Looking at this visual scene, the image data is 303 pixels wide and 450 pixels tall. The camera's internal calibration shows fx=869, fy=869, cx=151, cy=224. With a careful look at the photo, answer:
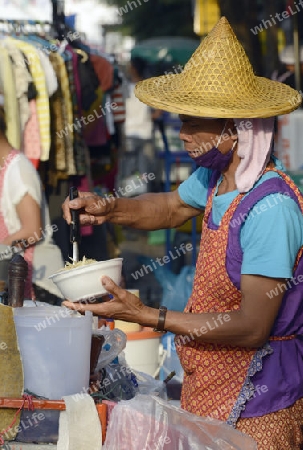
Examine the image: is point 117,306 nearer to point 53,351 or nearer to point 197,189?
point 53,351

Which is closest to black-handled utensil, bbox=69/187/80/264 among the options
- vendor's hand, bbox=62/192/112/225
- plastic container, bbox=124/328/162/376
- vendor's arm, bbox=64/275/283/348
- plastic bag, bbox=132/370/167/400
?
vendor's hand, bbox=62/192/112/225

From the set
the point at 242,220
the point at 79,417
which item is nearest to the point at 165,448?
the point at 79,417

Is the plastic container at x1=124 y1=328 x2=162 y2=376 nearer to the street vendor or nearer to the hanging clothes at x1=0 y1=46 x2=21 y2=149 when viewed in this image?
the street vendor

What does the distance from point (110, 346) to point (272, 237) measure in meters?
0.77

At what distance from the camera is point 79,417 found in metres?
2.50

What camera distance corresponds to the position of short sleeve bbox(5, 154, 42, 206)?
4.58m

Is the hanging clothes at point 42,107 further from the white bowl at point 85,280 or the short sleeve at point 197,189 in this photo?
the white bowl at point 85,280

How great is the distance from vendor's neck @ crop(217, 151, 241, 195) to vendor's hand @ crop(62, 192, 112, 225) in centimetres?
Answer: 46

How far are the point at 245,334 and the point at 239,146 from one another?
0.62m

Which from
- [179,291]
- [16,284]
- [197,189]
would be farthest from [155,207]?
[179,291]

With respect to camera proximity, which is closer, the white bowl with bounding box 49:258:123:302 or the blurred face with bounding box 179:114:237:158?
the white bowl with bounding box 49:258:123:302

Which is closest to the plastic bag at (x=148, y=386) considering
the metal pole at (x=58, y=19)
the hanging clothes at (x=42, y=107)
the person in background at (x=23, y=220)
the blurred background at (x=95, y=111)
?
A: the person in background at (x=23, y=220)

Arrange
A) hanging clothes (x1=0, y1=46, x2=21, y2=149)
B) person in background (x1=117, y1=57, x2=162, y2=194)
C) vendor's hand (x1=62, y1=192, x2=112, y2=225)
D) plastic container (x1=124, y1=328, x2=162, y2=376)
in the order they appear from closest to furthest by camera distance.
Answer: vendor's hand (x1=62, y1=192, x2=112, y2=225) → plastic container (x1=124, y1=328, x2=162, y2=376) → hanging clothes (x1=0, y1=46, x2=21, y2=149) → person in background (x1=117, y1=57, x2=162, y2=194)

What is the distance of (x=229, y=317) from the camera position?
270 cm
